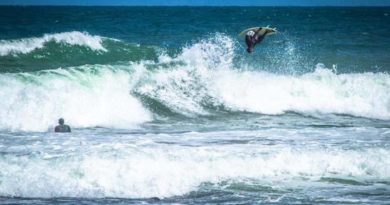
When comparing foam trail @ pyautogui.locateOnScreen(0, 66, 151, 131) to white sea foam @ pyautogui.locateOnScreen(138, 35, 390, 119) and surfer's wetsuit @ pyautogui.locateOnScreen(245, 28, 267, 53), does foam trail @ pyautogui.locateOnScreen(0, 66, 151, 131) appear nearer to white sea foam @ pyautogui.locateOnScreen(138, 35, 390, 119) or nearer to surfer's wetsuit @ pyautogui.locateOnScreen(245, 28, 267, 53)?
white sea foam @ pyautogui.locateOnScreen(138, 35, 390, 119)

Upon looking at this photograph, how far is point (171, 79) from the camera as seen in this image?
2114 centimetres

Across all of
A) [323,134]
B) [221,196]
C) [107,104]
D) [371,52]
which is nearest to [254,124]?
[323,134]

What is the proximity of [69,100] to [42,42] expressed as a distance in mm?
10316

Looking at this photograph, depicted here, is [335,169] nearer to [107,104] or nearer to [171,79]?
[107,104]

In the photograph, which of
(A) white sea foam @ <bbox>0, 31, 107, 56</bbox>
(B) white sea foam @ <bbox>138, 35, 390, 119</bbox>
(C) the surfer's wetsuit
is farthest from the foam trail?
(A) white sea foam @ <bbox>0, 31, 107, 56</bbox>

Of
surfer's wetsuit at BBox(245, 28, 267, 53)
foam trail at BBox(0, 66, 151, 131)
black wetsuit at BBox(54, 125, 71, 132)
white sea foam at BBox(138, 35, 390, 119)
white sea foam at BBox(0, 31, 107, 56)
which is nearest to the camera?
black wetsuit at BBox(54, 125, 71, 132)

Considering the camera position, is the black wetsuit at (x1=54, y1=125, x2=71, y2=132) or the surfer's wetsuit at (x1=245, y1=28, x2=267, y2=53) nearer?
the black wetsuit at (x1=54, y1=125, x2=71, y2=132)

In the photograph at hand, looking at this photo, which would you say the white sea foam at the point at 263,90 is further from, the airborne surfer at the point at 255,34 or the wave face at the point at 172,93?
the airborne surfer at the point at 255,34

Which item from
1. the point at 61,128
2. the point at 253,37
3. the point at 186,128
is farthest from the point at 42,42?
the point at 253,37

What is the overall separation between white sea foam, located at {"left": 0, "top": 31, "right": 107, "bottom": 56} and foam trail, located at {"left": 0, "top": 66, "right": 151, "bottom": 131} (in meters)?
6.50

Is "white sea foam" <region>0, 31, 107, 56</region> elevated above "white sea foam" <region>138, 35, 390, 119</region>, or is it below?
above

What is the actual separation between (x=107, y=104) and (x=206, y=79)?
427 cm

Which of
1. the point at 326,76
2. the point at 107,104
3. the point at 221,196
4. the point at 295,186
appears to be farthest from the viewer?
the point at 326,76

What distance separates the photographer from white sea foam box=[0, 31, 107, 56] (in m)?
25.9
